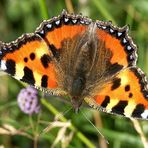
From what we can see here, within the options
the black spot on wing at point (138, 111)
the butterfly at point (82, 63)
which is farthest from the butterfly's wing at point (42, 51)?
the black spot on wing at point (138, 111)

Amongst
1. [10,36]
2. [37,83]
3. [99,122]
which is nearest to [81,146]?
[99,122]

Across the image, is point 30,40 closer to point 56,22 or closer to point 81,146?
point 56,22

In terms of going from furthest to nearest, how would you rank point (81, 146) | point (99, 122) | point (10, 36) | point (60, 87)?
point (10, 36)
point (99, 122)
point (81, 146)
point (60, 87)

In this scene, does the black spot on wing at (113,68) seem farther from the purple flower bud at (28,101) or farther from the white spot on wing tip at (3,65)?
the white spot on wing tip at (3,65)

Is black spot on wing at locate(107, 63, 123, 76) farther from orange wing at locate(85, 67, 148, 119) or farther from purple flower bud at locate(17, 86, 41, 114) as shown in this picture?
purple flower bud at locate(17, 86, 41, 114)

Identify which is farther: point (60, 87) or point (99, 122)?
point (99, 122)

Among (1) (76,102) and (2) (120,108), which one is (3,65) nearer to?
(1) (76,102)

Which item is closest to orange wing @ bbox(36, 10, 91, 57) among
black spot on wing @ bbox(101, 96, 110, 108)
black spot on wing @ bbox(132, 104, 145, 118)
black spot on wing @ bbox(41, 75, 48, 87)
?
black spot on wing @ bbox(41, 75, 48, 87)
